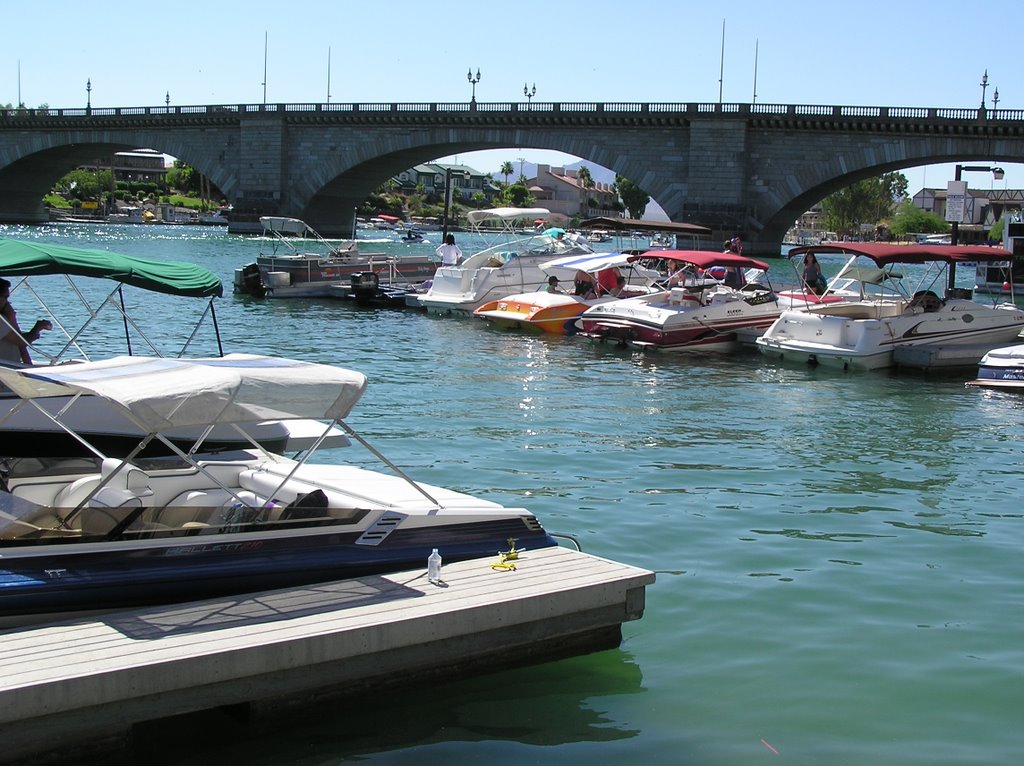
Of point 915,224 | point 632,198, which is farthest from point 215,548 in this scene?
point 632,198

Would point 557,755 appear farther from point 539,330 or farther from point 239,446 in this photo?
point 539,330

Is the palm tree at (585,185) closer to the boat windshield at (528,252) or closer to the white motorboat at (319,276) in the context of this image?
the white motorboat at (319,276)

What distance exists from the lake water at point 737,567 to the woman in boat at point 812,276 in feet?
21.9

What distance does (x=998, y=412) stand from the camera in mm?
19047

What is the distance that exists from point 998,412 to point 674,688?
13292mm

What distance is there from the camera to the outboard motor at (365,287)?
34594 mm

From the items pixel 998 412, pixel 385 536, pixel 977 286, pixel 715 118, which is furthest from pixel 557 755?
pixel 715 118

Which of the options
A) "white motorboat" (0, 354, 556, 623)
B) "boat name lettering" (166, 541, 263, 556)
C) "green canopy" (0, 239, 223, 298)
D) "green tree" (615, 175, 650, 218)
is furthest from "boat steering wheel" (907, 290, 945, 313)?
"green tree" (615, 175, 650, 218)

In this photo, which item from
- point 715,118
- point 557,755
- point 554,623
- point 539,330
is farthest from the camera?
point 715,118

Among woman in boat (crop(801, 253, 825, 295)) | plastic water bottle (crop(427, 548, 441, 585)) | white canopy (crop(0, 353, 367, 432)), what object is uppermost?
woman in boat (crop(801, 253, 825, 295))

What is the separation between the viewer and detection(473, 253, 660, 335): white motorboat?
28.6 metres

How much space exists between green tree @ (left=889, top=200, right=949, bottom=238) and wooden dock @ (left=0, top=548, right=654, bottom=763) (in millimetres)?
148416

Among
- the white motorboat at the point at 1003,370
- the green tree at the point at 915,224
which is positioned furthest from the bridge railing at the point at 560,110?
the green tree at the point at 915,224

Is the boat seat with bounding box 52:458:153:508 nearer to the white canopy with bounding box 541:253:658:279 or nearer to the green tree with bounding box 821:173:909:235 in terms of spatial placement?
the white canopy with bounding box 541:253:658:279
